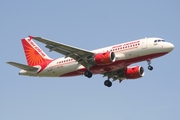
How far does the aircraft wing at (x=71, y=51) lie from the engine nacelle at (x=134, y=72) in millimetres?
7207

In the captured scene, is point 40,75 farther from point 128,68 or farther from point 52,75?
point 128,68

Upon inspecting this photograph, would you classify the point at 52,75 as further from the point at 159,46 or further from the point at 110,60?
the point at 159,46

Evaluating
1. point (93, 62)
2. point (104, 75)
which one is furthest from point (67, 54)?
point (104, 75)

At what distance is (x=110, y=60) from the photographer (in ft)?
186

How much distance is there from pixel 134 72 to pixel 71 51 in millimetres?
10486

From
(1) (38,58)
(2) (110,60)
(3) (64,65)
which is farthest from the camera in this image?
(1) (38,58)

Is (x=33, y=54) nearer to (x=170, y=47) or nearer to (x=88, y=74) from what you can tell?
(x=88, y=74)

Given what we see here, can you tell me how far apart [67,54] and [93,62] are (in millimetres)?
3500

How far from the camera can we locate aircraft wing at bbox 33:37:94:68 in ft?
184

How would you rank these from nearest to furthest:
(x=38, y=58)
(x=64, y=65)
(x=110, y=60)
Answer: (x=110, y=60), (x=64, y=65), (x=38, y=58)

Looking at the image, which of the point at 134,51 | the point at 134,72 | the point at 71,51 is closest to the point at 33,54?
the point at 71,51

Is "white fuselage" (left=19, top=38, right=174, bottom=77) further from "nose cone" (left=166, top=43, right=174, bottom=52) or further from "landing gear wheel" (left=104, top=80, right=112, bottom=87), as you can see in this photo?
"landing gear wheel" (left=104, top=80, right=112, bottom=87)

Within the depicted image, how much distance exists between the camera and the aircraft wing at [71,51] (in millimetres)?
56125

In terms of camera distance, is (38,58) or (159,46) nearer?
(159,46)
